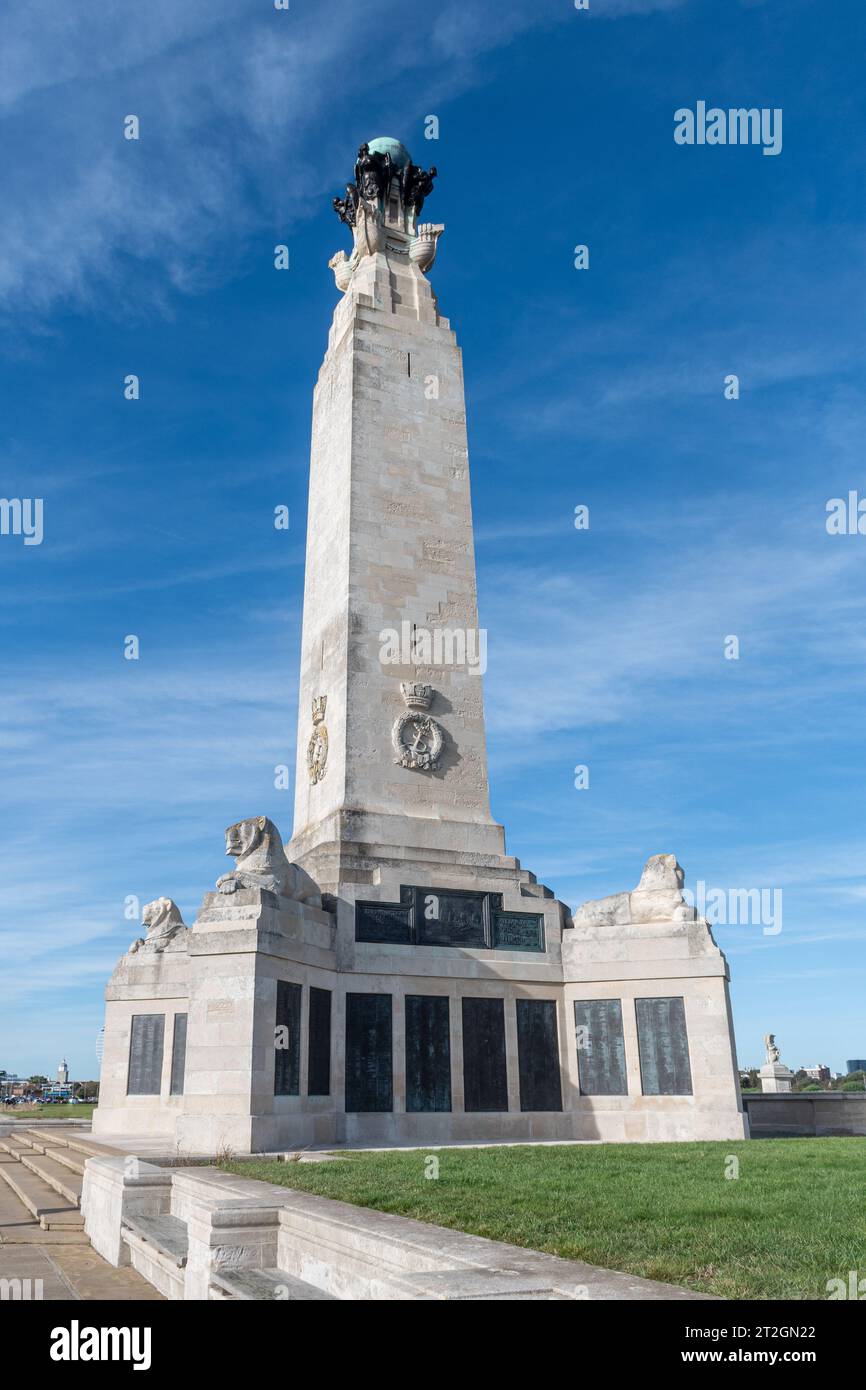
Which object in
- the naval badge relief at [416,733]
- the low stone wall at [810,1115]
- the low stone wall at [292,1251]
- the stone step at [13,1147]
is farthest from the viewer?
the low stone wall at [810,1115]

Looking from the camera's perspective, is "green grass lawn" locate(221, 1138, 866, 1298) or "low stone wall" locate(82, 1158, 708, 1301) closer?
"low stone wall" locate(82, 1158, 708, 1301)

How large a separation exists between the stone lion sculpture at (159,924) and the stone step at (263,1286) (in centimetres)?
1957

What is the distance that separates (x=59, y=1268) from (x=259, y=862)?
910cm

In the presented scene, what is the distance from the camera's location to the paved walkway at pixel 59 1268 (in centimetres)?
1002

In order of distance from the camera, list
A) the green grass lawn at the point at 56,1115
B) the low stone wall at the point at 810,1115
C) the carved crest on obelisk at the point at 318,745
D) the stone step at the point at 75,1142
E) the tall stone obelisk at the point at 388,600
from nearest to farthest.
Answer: the stone step at the point at 75,1142, the tall stone obelisk at the point at 388,600, the low stone wall at the point at 810,1115, the carved crest on obelisk at the point at 318,745, the green grass lawn at the point at 56,1115

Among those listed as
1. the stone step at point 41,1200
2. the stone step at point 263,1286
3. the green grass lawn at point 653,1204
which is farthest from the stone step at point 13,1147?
the stone step at point 263,1286

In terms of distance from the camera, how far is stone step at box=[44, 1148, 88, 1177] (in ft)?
60.4

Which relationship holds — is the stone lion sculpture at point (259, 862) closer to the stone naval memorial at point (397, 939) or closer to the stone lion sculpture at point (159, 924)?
the stone naval memorial at point (397, 939)

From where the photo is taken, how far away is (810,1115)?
27.1m

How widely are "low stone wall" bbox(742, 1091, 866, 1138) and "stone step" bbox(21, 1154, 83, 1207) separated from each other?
1559 cm

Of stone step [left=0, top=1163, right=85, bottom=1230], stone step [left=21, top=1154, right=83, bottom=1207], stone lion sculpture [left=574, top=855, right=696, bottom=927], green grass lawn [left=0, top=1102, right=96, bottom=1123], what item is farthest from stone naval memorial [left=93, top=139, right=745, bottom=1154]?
green grass lawn [left=0, top=1102, right=96, bottom=1123]

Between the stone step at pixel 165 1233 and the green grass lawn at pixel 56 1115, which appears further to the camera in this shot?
the green grass lawn at pixel 56 1115

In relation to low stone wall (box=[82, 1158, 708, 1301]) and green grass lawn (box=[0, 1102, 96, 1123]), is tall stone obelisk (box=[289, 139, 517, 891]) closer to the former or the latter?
low stone wall (box=[82, 1158, 708, 1301])
